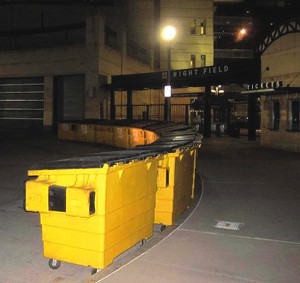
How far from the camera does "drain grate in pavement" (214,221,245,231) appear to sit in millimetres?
6725

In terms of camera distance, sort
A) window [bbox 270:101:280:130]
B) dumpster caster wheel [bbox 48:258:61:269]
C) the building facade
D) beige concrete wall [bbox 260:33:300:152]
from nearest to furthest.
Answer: dumpster caster wheel [bbox 48:258:61:269]
beige concrete wall [bbox 260:33:300:152]
window [bbox 270:101:280:130]
the building facade

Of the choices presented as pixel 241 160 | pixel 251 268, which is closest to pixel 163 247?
pixel 251 268

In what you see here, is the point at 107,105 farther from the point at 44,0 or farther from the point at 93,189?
the point at 93,189

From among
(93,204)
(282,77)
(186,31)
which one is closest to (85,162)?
(93,204)

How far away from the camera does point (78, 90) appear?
34250mm

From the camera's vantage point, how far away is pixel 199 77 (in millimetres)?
27219

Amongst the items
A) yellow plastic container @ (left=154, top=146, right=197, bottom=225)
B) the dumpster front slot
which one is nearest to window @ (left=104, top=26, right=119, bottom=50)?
yellow plastic container @ (left=154, top=146, right=197, bottom=225)

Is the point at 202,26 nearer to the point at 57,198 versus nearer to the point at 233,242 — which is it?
the point at 233,242

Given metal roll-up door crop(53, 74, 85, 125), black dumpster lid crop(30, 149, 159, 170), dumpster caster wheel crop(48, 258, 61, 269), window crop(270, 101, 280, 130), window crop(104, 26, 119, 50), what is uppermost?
window crop(104, 26, 119, 50)

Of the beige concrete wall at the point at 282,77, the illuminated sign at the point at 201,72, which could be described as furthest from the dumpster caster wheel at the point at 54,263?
the illuminated sign at the point at 201,72

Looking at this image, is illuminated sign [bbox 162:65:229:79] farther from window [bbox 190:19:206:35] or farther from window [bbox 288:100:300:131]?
window [bbox 190:19:206:35]

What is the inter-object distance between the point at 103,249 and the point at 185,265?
39.6 inches

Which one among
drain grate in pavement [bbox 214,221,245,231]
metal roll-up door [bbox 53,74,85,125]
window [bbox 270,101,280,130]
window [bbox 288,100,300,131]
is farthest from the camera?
metal roll-up door [bbox 53,74,85,125]

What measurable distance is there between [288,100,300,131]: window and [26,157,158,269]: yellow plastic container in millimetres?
15515
